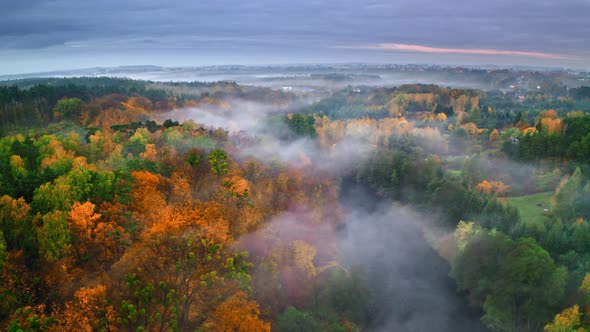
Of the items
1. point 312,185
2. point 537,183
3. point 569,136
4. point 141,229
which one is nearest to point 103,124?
point 312,185

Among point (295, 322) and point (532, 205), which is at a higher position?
point (295, 322)

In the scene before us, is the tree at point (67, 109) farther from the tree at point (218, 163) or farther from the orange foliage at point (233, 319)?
the orange foliage at point (233, 319)

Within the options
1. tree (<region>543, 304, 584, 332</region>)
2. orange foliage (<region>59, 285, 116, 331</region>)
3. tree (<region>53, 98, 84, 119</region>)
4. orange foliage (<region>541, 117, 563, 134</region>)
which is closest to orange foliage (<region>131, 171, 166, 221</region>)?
orange foliage (<region>59, 285, 116, 331</region>)

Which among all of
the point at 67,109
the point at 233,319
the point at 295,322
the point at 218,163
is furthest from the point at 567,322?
the point at 67,109

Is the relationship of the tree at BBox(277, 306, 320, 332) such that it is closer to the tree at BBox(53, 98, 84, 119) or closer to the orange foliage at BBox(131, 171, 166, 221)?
the orange foliage at BBox(131, 171, 166, 221)

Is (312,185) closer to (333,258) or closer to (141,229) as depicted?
(333,258)

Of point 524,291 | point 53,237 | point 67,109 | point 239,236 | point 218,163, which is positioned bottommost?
point 524,291

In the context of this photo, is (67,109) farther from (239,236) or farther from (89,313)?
(89,313)

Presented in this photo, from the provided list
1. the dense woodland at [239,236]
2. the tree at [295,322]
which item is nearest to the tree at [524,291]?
the dense woodland at [239,236]
